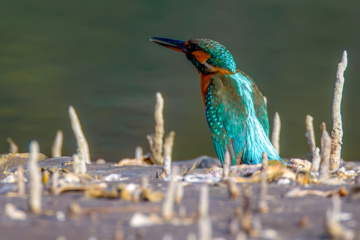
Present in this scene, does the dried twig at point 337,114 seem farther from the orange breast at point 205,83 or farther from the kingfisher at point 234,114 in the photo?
the orange breast at point 205,83

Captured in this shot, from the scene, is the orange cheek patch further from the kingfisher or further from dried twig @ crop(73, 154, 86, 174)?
dried twig @ crop(73, 154, 86, 174)

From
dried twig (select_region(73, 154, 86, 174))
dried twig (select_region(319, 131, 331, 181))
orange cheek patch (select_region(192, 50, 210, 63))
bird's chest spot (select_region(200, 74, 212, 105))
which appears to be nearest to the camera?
dried twig (select_region(319, 131, 331, 181))

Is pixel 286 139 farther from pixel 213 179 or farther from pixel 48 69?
pixel 213 179

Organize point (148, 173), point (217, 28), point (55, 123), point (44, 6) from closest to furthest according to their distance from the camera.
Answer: point (148, 173) < point (55, 123) < point (217, 28) < point (44, 6)

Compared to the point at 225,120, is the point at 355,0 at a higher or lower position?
higher

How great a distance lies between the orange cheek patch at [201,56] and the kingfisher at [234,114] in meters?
0.08

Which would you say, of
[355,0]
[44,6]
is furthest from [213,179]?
[355,0]

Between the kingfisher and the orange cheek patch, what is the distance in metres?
0.08

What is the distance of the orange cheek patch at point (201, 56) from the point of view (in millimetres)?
5586

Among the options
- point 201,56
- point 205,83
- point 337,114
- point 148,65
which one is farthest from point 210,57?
point 148,65

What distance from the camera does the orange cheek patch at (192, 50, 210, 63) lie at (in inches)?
220

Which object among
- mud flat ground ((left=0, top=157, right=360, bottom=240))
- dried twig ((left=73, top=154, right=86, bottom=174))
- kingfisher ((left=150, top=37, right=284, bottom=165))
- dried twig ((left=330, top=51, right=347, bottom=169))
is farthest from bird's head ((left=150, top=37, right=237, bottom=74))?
mud flat ground ((left=0, top=157, right=360, bottom=240))

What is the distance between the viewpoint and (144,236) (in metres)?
2.25

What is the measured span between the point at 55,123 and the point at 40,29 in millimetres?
4354
